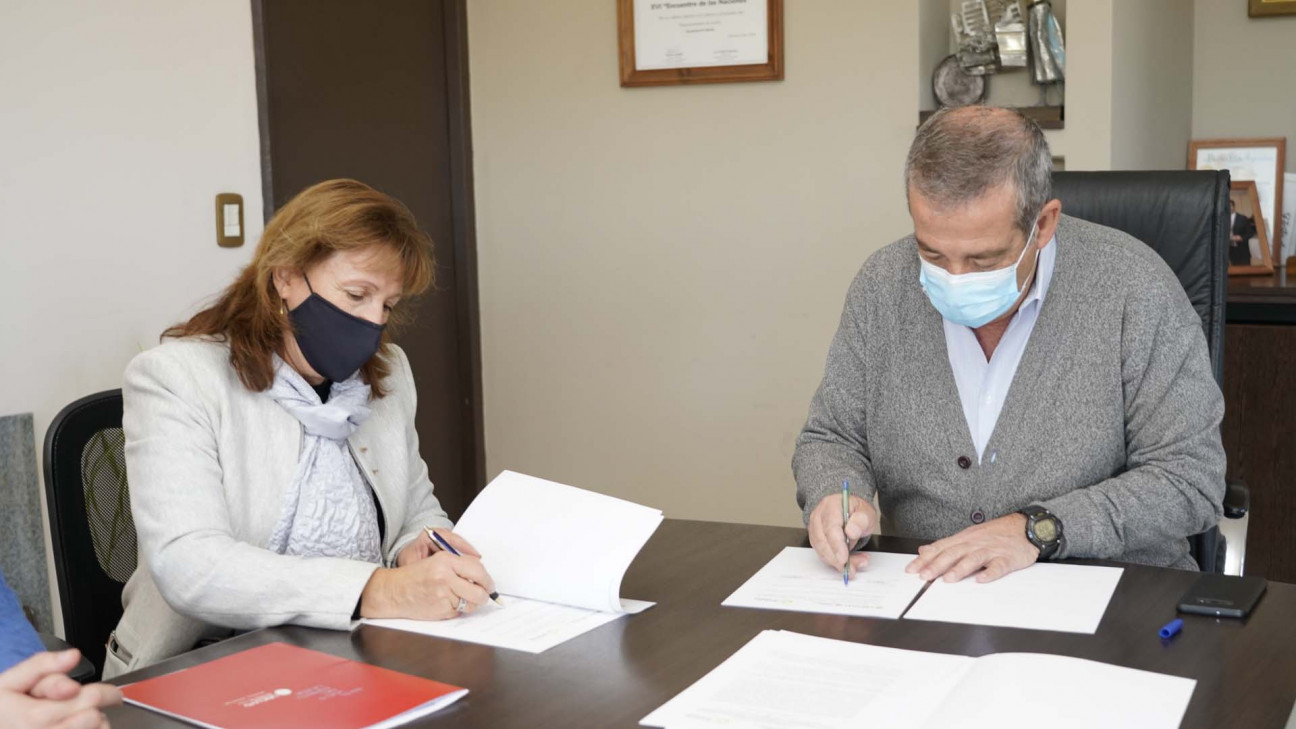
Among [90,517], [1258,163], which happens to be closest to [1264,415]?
[1258,163]

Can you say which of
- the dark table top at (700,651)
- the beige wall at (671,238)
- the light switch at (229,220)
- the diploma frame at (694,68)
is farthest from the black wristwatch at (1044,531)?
the diploma frame at (694,68)

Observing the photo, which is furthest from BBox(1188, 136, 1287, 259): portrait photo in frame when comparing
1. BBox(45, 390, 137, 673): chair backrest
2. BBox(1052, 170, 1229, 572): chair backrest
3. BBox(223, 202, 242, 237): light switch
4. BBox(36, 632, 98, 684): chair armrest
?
BBox(36, 632, 98, 684): chair armrest

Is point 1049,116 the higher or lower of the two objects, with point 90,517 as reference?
higher

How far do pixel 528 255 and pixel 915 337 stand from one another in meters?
2.10

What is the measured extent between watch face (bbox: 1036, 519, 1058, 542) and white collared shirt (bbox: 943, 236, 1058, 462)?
233 mm

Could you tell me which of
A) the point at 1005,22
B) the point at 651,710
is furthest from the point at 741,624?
the point at 1005,22

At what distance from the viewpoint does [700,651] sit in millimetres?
1397

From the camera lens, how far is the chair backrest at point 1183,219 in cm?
213

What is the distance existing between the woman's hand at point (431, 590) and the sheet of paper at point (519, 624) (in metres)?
0.01

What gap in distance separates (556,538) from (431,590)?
0.19 meters

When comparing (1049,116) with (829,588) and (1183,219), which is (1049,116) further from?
(829,588)

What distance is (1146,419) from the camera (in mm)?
1868

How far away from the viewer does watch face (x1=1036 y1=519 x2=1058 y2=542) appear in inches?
66.4

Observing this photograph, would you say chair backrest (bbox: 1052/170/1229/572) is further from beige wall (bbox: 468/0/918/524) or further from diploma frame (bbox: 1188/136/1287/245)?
diploma frame (bbox: 1188/136/1287/245)
